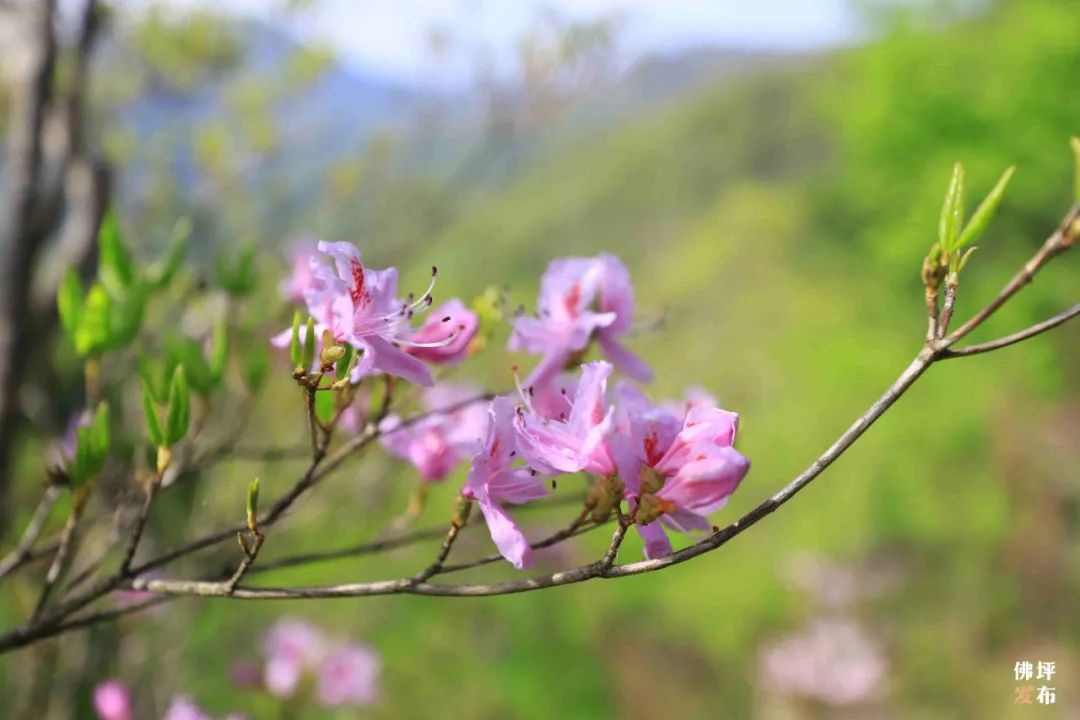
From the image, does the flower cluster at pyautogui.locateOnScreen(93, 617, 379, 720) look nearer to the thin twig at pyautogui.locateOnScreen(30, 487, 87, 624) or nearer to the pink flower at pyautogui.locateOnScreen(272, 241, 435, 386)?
the thin twig at pyautogui.locateOnScreen(30, 487, 87, 624)

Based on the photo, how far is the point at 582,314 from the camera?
3.75ft

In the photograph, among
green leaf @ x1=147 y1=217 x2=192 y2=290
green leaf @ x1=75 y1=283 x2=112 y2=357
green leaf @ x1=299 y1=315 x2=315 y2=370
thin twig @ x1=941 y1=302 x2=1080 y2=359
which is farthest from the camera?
green leaf @ x1=147 y1=217 x2=192 y2=290

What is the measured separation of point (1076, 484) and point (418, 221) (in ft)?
28.9

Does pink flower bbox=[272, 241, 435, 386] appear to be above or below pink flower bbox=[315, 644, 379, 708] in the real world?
above

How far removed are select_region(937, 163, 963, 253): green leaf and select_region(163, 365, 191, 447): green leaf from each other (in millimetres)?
759

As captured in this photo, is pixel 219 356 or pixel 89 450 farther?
pixel 219 356

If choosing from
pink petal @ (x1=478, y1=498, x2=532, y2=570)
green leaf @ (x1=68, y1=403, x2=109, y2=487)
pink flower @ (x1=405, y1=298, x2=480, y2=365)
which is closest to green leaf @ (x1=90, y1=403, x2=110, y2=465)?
green leaf @ (x1=68, y1=403, x2=109, y2=487)

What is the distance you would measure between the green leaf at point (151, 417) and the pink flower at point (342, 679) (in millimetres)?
1244

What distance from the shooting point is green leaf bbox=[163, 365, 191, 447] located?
0.89 meters

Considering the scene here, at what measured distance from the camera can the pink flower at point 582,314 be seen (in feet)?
3.66

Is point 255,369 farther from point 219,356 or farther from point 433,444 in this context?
point 433,444

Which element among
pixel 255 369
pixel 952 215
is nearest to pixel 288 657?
pixel 255 369

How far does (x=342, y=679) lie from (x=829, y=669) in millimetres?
6287

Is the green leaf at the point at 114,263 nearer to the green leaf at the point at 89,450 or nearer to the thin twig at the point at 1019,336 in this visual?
the green leaf at the point at 89,450
